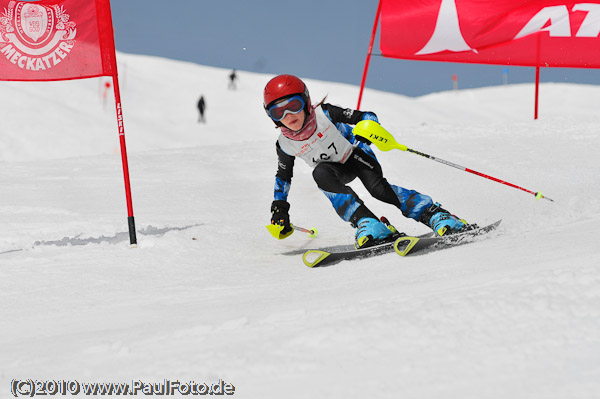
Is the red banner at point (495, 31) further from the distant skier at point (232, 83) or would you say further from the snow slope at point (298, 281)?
the distant skier at point (232, 83)

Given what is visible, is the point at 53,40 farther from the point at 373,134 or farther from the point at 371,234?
the point at 371,234

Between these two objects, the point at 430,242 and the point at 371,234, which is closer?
the point at 430,242

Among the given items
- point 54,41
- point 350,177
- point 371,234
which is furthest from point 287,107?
point 54,41

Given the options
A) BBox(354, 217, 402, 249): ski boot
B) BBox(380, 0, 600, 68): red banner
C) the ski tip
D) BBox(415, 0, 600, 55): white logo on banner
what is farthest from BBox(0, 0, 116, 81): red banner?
BBox(415, 0, 600, 55): white logo on banner

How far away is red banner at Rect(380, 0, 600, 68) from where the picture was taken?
8.55m

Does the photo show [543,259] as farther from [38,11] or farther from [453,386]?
[38,11]

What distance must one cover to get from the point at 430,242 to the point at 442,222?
1.19ft

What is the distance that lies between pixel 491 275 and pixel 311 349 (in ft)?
3.39

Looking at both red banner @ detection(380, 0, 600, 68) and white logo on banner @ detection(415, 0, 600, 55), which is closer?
white logo on banner @ detection(415, 0, 600, 55)

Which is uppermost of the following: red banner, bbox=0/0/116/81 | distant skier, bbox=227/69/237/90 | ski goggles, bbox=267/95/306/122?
distant skier, bbox=227/69/237/90

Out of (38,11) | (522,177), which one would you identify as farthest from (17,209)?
(522,177)

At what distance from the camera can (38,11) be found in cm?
512

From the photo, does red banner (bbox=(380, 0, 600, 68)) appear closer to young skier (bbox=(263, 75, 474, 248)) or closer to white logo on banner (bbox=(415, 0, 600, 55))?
white logo on banner (bbox=(415, 0, 600, 55))

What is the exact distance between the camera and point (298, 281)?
364cm
